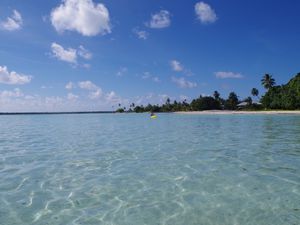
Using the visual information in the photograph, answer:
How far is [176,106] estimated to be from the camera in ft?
553

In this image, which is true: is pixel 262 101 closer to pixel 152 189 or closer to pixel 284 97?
pixel 284 97

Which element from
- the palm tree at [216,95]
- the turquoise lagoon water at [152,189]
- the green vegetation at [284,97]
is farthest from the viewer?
the palm tree at [216,95]

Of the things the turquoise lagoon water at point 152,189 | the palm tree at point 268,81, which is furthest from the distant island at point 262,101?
the turquoise lagoon water at point 152,189

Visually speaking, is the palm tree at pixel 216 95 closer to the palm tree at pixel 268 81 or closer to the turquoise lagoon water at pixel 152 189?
the palm tree at pixel 268 81

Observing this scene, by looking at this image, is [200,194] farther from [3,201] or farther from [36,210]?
[3,201]

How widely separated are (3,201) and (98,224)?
2870 millimetres

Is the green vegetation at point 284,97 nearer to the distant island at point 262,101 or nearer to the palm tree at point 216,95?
the distant island at point 262,101

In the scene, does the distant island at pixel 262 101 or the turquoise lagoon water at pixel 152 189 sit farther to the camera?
the distant island at pixel 262 101

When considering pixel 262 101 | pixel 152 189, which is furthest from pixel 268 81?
pixel 152 189


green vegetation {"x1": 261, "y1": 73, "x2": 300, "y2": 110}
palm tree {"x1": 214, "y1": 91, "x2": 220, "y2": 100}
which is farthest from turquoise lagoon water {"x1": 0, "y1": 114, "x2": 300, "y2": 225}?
palm tree {"x1": 214, "y1": 91, "x2": 220, "y2": 100}

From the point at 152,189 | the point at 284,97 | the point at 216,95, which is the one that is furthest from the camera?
the point at 216,95

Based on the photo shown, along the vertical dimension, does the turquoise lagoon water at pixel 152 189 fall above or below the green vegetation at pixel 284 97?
below

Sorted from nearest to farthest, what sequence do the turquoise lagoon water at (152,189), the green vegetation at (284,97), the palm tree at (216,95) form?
the turquoise lagoon water at (152,189) < the green vegetation at (284,97) < the palm tree at (216,95)

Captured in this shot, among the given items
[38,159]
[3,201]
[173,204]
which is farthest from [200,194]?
[38,159]
